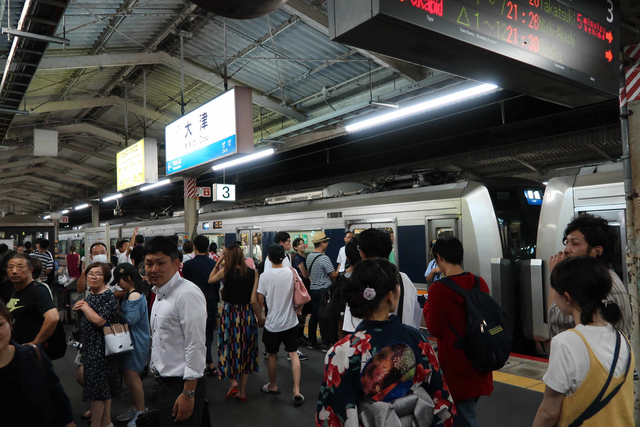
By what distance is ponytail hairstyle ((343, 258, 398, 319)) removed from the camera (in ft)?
5.85

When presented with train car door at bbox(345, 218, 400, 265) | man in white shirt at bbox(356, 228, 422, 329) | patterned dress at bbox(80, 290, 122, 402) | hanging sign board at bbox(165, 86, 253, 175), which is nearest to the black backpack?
man in white shirt at bbox(356, 228, 422, 329)

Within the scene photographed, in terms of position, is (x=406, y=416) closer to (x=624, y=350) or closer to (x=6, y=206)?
(x=624, y=350)

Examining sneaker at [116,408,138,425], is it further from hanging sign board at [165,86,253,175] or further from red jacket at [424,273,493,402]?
hanging sign board at [165,86,253,175]

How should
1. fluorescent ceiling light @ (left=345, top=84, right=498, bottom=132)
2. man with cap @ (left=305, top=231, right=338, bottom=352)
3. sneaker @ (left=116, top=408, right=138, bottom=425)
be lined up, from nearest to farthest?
sneaker @ (left=116, top=408, right=138, bottom=425) < fluorescent ceiling light @ (left=345, top=84, right=498, bottom=132) < man with cap @ (left=305, top=231, right=338, bottom=352)

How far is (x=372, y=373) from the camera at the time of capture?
1.66 m

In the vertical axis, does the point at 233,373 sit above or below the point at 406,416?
below

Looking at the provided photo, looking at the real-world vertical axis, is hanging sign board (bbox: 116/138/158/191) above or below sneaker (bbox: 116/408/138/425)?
above

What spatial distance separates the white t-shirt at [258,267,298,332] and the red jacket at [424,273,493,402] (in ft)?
7.87

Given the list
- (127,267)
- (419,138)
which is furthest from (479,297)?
(419,138)

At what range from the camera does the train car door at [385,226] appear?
304 inches

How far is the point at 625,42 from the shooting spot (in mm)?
4363

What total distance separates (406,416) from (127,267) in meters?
3.55

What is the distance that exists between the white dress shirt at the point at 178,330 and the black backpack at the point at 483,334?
145 cm

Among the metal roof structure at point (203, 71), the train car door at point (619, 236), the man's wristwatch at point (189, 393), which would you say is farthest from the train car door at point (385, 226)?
the man's wristwatch at point (189, 393)
